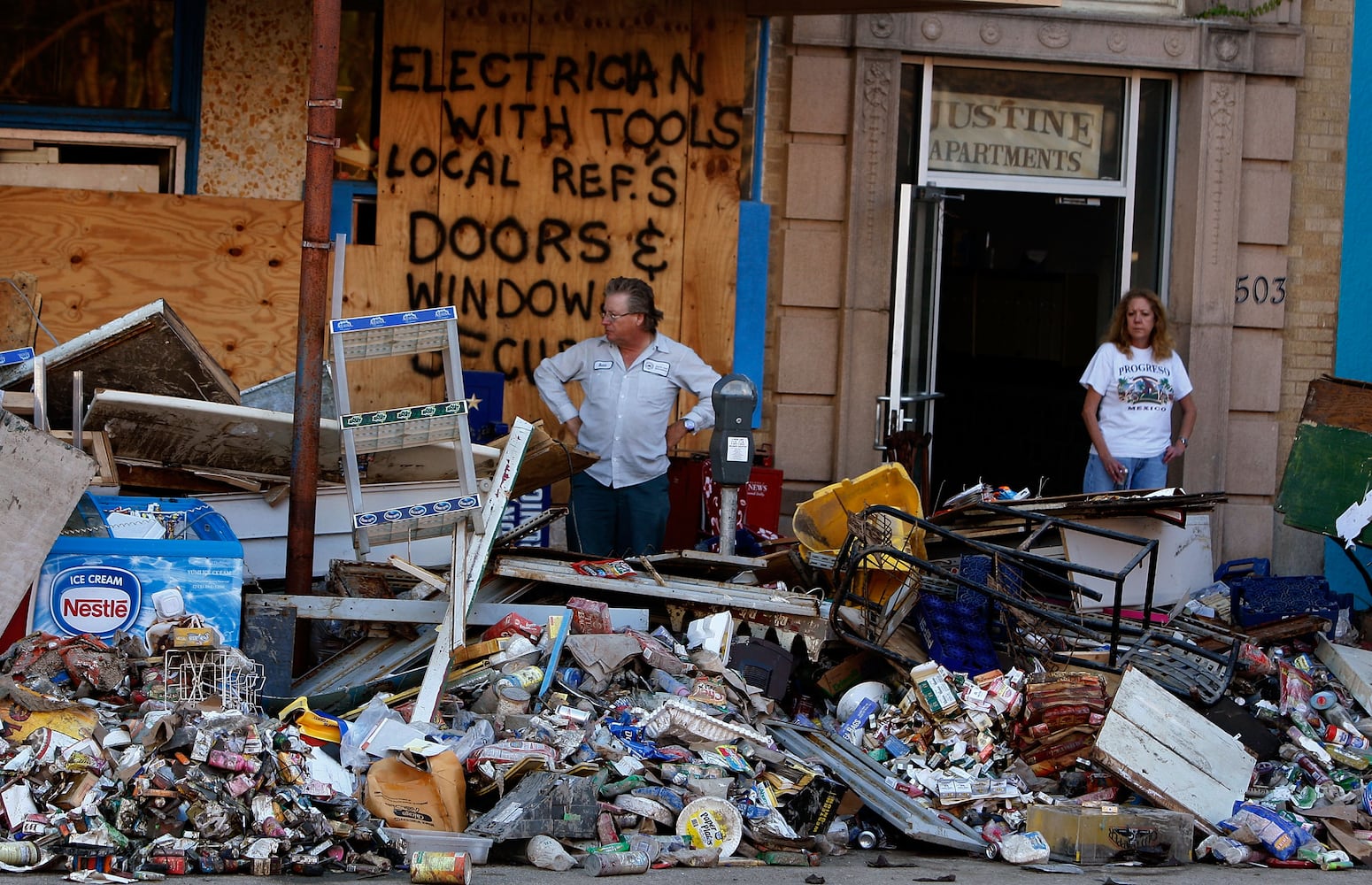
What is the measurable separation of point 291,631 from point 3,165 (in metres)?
4.65

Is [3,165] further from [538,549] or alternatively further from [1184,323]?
[1184,323]

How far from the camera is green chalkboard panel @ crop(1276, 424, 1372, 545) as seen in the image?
26.9ft

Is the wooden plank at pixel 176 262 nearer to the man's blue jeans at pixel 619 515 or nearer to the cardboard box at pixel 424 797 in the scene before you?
the man's blue jeans at pixel 619 515

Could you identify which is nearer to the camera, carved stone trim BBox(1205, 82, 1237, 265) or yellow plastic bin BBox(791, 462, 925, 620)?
yellow plastic bin BBox(791, 462, 925, 620)

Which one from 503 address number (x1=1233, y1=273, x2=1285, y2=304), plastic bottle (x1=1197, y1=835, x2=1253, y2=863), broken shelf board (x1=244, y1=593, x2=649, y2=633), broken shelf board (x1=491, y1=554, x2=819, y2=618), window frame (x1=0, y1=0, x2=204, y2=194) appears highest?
window frame (x1=0, y1=0, x2=204, y2=194)

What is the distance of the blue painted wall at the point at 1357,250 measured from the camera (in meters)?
10.6

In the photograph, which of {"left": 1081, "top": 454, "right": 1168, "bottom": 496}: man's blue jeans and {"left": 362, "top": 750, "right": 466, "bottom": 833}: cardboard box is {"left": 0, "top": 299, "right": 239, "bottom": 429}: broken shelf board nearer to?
{"left": 362, "top": 750, "right": 466, "bottom": 833}: cardboard box

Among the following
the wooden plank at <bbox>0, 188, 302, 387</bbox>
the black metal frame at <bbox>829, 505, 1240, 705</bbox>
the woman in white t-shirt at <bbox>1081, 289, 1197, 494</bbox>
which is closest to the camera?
the black metal frame at <bbox>829, 505, 1240, 705</bbox>

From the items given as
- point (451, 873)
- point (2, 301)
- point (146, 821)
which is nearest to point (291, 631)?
point (146, 821)

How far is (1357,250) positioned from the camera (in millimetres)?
10711

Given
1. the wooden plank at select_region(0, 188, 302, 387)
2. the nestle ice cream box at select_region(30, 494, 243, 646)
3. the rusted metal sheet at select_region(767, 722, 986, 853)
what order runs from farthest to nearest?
the wooden plank at select_region(0, 188, 302, 387) < the nestle ice cream box at select_region(30, 494, 243, 646) < the rusted metal sheet at select_region(767, 722, 986, 853)

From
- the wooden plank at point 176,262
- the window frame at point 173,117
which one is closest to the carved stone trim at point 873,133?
the wooden plank at point 176,262

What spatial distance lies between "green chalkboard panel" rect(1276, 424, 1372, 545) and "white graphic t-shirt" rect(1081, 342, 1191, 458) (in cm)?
99

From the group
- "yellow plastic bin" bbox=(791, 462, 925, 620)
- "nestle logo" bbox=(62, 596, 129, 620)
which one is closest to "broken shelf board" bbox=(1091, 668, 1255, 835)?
"yellow plastic bin" bbox=(791, 462, 925, 620)
